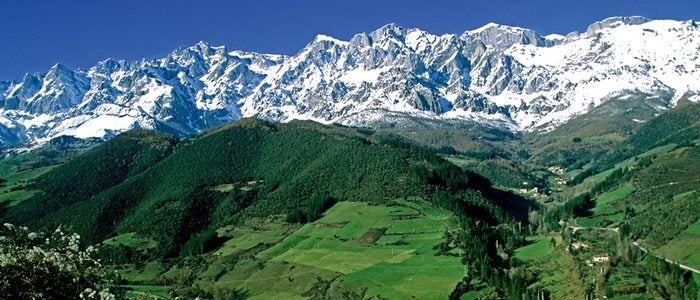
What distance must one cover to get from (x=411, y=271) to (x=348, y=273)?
18.1m

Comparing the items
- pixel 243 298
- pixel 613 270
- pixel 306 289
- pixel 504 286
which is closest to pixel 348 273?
pixel 306 289

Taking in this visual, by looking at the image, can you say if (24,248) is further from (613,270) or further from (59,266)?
(613,270)

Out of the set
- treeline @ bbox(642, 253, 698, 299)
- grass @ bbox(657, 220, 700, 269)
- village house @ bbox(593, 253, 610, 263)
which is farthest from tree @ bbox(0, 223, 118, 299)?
grass @ bbox(657, 220, 700, 269)

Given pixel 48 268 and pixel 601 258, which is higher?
pixel 48 268

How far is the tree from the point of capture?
2356 centimetres

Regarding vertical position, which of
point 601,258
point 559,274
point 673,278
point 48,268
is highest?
point 48,268

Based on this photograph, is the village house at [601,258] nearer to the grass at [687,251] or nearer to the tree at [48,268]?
the grass at [687,251]

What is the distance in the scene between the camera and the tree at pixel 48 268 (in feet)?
77.3

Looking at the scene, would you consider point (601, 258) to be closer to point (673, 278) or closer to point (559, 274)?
point (559, 274)

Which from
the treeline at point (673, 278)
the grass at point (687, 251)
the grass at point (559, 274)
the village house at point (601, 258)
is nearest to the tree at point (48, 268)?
the grass at point (559, 274)

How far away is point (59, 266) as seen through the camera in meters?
24.1

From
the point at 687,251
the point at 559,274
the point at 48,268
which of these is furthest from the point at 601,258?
the point at 48,268

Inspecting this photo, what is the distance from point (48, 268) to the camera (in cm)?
2414

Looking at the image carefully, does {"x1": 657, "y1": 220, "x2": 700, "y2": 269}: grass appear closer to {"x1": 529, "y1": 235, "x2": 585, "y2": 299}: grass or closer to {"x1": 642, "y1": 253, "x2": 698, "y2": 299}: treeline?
{"x1": 642, "y1": 253, "x2": 698, "y2": 299}: treeline
